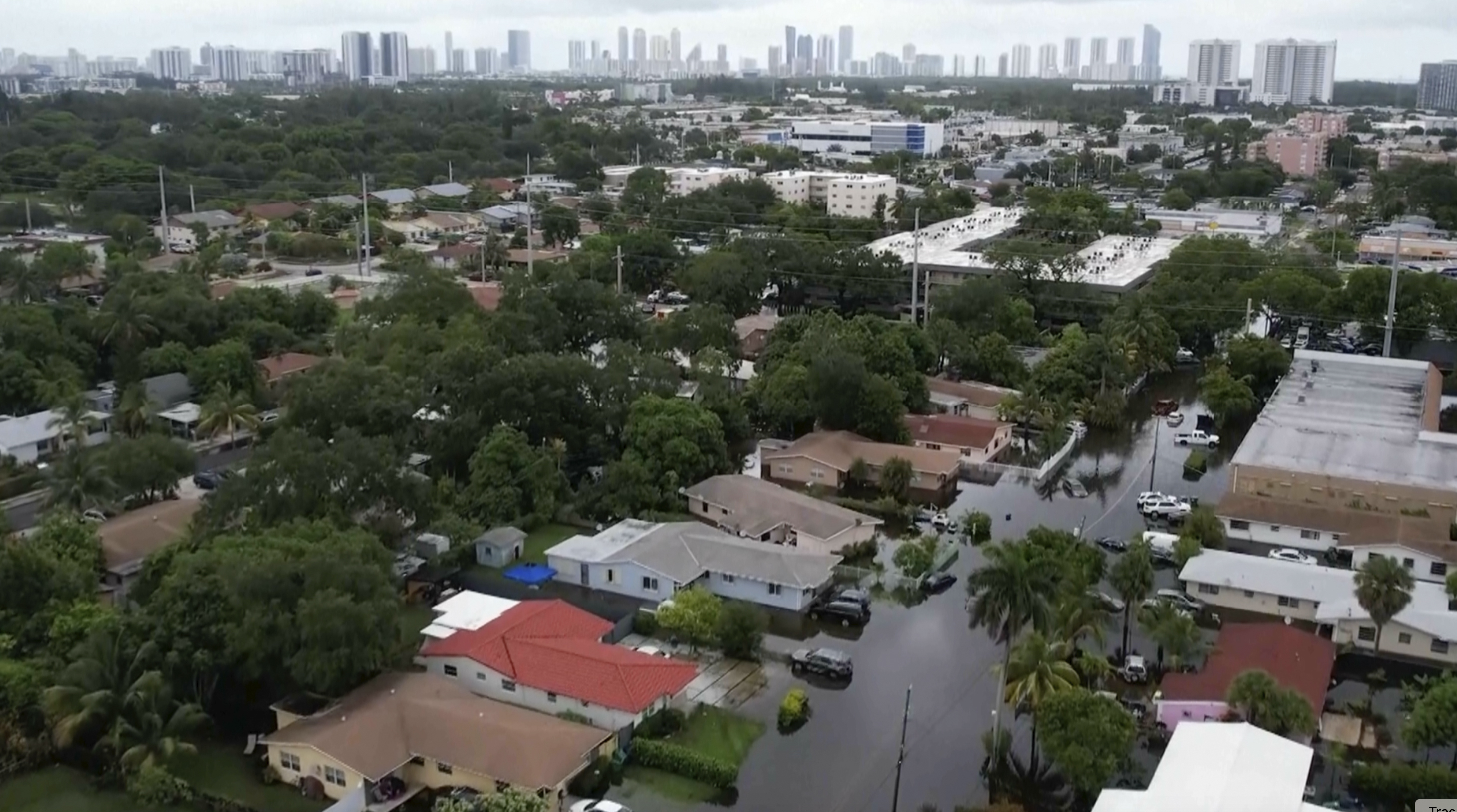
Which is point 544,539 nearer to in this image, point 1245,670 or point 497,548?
point 497,548

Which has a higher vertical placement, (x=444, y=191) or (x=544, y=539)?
(x=444, y=191)

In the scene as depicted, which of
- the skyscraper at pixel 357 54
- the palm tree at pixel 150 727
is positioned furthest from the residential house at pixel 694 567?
the skyscraper at pixel 357 54

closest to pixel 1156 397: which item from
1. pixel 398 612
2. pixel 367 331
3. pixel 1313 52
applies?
pixel 367 331

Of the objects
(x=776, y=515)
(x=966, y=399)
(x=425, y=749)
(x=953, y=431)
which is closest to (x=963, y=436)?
(x=953, y=431)

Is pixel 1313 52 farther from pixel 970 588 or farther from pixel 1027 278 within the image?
pixel 970 588

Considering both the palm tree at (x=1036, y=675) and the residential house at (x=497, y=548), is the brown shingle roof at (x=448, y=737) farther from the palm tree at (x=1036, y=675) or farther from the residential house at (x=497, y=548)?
the residential house at (x=497, y=548)

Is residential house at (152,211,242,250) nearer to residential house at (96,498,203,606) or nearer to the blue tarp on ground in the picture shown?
residential house at (96,498,203,606)

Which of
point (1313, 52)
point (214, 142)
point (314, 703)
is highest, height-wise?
point (1313, 52)
